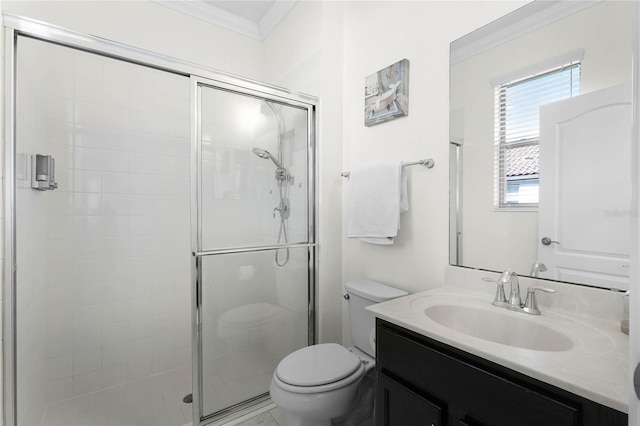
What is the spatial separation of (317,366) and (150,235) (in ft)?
4.96

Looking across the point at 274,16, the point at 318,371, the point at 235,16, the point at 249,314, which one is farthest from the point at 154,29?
the point at 318,371

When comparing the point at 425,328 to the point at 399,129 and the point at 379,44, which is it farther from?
the point at 379,44

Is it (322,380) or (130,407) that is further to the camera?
(130,407)

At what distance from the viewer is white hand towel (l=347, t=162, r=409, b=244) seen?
5.27 ft

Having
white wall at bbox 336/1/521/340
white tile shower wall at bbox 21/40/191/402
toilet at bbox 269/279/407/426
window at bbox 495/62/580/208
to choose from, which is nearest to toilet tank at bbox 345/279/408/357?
toilet at bbox 269/279/407/426

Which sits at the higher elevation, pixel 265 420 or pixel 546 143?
pixel 546 143

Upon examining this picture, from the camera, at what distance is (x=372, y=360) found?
5.10 ft

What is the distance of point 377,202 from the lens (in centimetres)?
169

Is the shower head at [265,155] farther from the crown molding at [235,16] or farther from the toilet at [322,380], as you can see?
the crown molding at [235,16]

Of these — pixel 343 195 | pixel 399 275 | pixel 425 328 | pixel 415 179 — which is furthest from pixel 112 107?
pixel 425 328

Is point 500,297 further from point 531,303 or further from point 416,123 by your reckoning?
point 416,123

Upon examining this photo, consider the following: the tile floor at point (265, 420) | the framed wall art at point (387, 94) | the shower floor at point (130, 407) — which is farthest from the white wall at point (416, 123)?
the shower floor at point (130, 407)

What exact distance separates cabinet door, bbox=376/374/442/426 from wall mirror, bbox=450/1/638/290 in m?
0.65

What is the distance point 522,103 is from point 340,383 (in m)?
1.36
